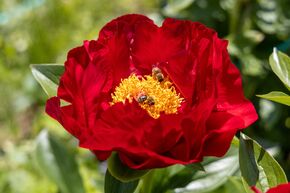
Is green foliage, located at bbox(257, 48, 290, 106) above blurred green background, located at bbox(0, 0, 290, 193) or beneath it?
above

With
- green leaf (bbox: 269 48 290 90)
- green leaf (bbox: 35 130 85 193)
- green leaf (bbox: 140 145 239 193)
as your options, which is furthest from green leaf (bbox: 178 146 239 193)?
green leaf (bbox: 35 130 85 193)

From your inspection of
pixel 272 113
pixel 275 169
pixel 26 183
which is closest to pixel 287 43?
pixel 272 113

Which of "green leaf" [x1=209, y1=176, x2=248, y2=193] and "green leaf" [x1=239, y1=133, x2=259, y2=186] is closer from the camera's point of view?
"green leaf" [x1=239, y1=133, x2=259, y2=186]

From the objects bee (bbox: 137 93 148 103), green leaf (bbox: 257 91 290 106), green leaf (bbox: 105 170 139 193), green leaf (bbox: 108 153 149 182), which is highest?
bee (bbox: 137 93 148 103)

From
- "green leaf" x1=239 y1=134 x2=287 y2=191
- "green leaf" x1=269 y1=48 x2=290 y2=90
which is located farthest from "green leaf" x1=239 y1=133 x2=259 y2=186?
"green leaf" x1=269 y1=48 x2=290 y2=90

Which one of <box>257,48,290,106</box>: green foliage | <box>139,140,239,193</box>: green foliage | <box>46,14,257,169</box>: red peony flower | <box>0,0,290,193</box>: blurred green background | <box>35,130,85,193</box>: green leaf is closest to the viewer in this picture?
<box>46,14,257,169</box>: red peony flower

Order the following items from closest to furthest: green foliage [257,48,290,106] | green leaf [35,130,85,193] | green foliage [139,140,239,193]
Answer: green foliage [257,48,290,106]
green foliage [139,140,239,193]
green leaf [35,130,85,193]

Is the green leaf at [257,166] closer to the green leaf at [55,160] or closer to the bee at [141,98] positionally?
the bee at [141,98]

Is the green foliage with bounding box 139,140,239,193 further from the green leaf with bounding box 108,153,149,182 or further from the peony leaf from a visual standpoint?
the green leaf with bounding box 108,153,149,182

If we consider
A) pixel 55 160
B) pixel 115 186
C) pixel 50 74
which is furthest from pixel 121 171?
pixel 55 160
